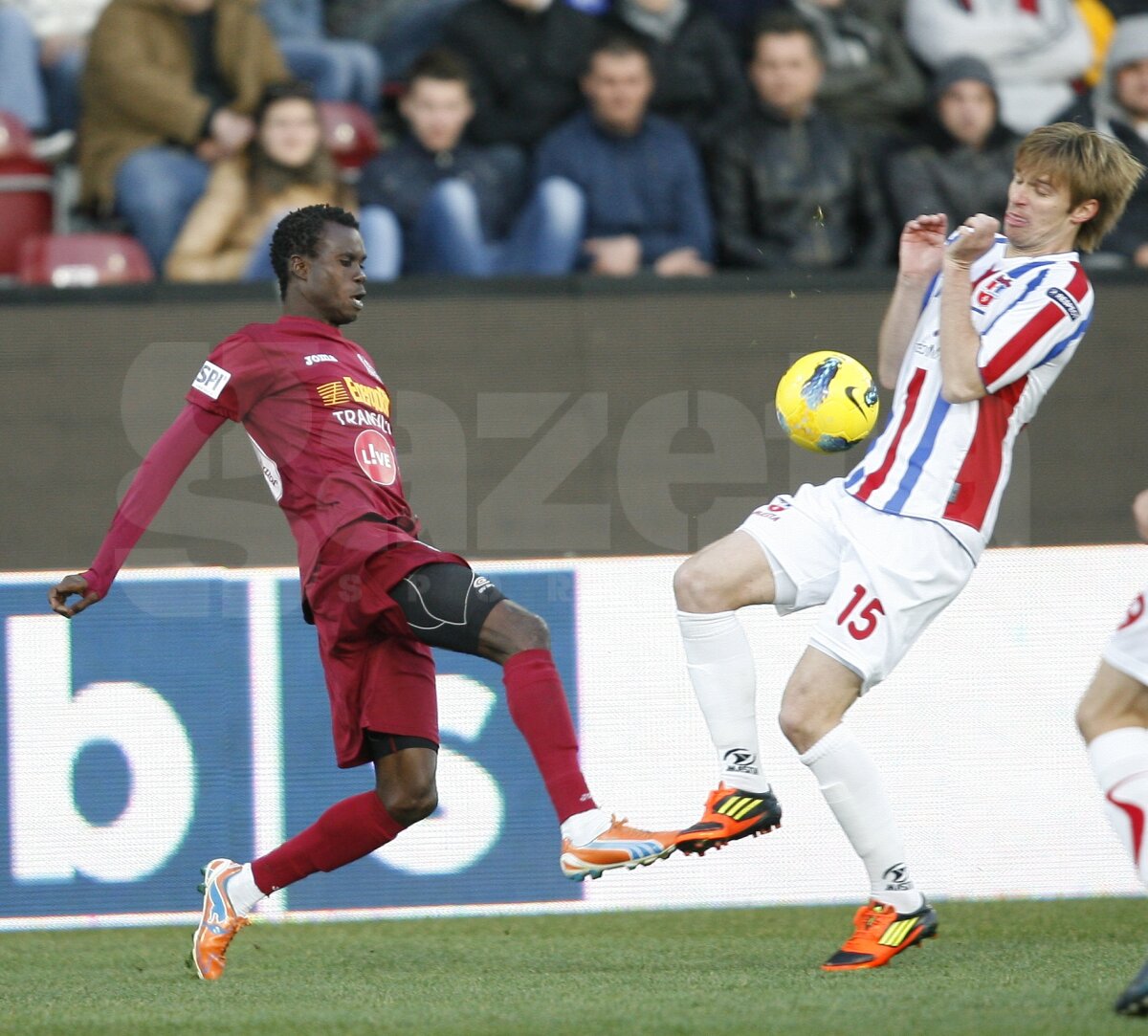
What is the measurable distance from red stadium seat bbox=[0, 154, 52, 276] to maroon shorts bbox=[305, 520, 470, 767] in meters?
3.99

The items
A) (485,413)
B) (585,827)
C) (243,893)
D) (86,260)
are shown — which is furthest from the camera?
(86,260)

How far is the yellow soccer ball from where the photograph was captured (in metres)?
4.57

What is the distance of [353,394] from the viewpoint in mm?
4602

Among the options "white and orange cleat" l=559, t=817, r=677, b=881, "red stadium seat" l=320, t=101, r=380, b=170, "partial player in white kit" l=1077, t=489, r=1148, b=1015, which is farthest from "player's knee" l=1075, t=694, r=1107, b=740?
"red stadium seat" l=320, t=101, r=380, b=170

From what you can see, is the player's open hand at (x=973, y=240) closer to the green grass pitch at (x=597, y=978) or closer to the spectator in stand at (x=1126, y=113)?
the green grass pitch at (x=597, y=978)

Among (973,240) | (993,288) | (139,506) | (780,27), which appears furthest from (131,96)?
(973,240)

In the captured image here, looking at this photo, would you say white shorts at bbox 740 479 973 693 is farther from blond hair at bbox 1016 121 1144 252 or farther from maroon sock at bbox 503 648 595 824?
blond hair at bbox 1016 121 1144 252

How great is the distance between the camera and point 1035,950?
15.7ft

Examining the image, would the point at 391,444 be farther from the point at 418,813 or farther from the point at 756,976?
the point at 756,976

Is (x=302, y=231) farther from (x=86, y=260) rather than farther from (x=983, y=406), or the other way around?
(x=86, y=260)

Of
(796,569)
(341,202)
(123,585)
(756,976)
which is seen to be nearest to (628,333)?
(341,202)

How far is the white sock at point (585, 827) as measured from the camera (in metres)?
3.99

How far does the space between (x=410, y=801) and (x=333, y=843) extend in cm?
27

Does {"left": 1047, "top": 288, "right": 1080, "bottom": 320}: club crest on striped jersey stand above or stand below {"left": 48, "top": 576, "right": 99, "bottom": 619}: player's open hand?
above
